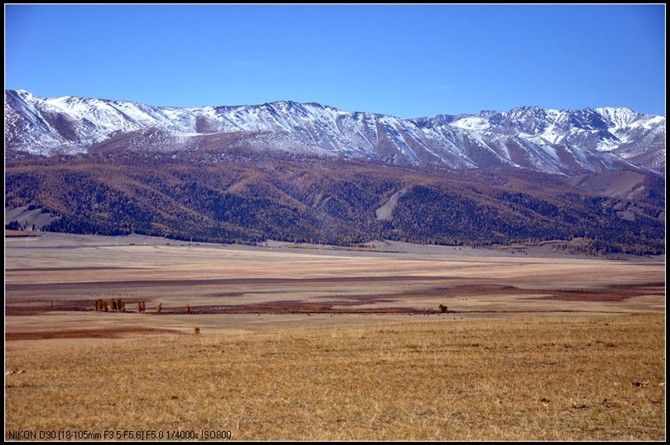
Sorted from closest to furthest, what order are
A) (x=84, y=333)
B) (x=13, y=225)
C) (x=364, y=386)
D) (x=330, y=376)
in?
(x=364, y=386) → (x=330, y=376) → (x=84, y=333) → (x=13, y=225)

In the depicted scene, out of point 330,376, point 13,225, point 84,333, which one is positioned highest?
point 13,225

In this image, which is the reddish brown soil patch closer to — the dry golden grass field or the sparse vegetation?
the dry golden grass field

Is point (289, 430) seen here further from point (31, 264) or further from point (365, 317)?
point (31, 264)

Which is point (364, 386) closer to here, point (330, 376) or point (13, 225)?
point (330, 376)

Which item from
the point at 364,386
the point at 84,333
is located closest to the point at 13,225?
the point at 84,333

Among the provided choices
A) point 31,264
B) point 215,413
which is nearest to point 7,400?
point 215,413

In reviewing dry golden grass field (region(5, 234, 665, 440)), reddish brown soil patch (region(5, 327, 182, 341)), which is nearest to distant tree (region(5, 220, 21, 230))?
dry golden grass field (region(5, 234, 665, 440))

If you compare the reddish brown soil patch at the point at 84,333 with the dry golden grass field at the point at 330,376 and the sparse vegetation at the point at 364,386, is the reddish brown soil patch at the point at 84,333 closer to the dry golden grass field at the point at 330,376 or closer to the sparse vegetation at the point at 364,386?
the dry golden grass field at the point at 330,376
